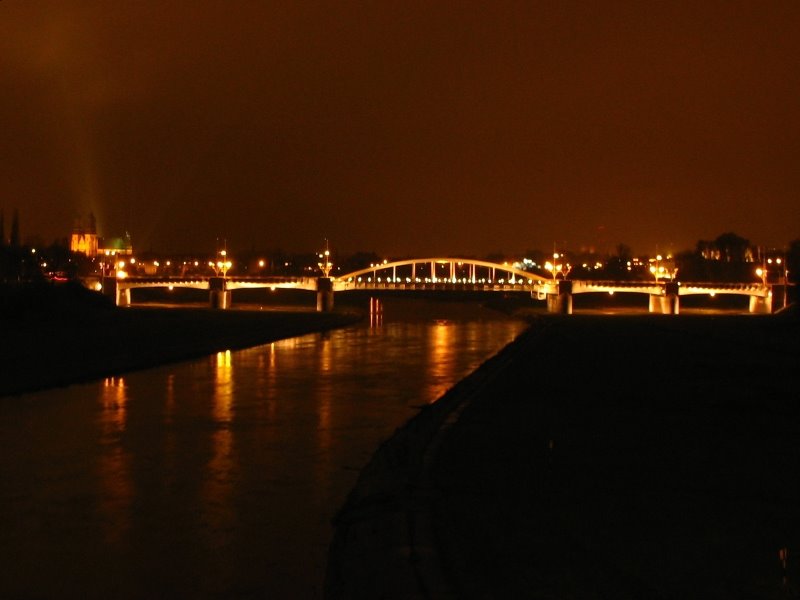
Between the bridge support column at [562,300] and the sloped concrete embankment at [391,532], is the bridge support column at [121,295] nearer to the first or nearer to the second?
the bridge support column at [562,300]

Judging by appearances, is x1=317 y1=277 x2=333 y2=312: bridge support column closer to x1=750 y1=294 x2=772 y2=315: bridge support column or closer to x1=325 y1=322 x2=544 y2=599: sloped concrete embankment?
x1=750 y1=294 x2=772 y2=315: bridge support column

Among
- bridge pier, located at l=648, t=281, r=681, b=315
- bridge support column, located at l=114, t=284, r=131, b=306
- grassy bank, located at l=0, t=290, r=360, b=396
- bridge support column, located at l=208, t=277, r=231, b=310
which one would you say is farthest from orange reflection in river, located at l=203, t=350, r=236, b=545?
bridge pier, located at l=648, t=281, r=681, b=315

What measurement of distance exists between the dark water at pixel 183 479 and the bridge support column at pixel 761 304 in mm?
98434

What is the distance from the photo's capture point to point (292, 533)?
10.4 m

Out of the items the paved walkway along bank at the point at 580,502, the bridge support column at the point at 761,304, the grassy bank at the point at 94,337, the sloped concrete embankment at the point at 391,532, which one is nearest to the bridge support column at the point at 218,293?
the grassy bank at the point at 94,337

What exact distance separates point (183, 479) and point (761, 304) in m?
119

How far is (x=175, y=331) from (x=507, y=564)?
162 ft

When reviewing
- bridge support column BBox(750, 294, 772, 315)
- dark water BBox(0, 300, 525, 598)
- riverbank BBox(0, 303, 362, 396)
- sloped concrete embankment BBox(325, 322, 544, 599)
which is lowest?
dark water BBox(0, 300, 525, 598)

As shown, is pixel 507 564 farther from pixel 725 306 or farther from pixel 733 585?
pixel 725 306

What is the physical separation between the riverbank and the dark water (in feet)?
6.11

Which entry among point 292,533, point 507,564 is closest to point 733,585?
point 507,564

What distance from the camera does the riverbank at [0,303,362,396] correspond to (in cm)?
2959

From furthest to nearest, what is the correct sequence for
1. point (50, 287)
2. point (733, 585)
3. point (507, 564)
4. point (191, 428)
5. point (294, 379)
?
point (50, 287)
point (294, 379)
point (191, 428)
point (507, 564)
point (733, 585)

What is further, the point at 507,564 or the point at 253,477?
the point at 253,477
